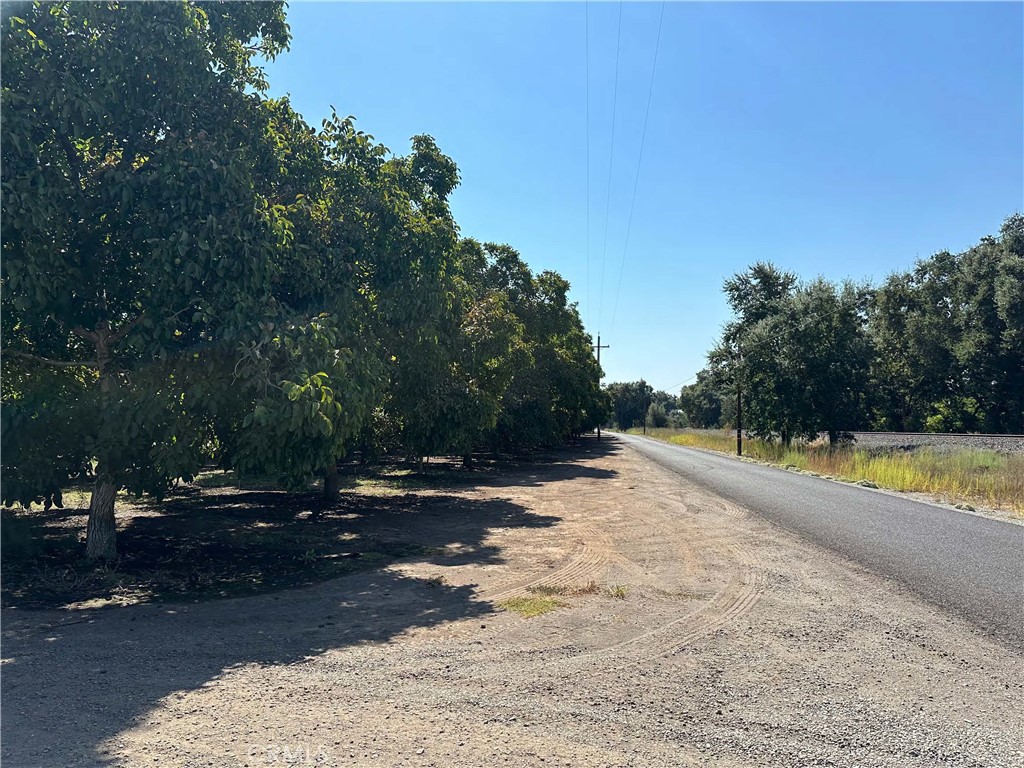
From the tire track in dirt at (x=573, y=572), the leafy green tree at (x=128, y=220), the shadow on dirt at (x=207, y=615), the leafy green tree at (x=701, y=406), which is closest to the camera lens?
the shadow on dirt at (x=207, y=615)

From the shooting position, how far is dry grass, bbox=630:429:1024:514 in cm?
1577

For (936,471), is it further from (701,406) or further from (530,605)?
(701,406)

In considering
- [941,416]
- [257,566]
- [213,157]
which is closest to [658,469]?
[257,566]

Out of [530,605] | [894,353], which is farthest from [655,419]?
[530,605]

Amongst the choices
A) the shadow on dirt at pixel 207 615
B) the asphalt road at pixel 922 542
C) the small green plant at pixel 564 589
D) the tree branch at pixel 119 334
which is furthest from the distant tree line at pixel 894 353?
the tree branch at pixel 119 334

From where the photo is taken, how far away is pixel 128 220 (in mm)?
7031

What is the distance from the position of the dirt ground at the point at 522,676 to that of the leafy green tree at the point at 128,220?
81.0 inches

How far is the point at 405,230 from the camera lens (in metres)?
10.4

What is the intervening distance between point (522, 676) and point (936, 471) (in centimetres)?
2009

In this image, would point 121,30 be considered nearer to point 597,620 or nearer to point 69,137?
point 69,137

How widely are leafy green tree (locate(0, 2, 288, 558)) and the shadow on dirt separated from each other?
1586 millimetres

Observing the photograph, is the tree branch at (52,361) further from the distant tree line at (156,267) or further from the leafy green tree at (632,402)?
the leafy green tree at (632,402)

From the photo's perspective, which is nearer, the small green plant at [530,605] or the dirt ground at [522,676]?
the dirt ground at [522,676]

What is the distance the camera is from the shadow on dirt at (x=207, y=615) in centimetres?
398
